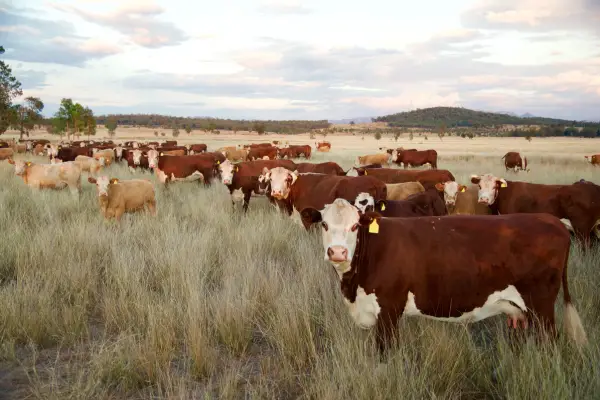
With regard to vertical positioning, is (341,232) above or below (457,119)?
below

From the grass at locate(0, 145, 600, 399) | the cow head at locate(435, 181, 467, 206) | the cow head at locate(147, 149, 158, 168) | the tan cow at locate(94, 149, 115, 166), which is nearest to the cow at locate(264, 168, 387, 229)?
the cow head at locate(435, 181, 467, 206)

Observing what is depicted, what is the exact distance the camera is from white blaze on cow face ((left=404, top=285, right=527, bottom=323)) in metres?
3.71

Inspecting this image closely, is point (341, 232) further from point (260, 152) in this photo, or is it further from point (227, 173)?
point (260, 152)

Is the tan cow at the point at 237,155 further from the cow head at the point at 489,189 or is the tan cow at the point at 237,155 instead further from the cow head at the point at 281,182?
the cow head at the point at 489,189

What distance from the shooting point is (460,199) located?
33.8ft

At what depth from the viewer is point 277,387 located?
358 centimetres

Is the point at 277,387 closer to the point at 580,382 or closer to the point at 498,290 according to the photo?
the point at 498,290

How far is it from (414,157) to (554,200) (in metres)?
21.7

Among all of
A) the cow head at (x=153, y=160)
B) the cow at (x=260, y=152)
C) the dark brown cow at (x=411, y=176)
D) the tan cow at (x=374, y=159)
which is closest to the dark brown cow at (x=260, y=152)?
the cow at (x=260, y=152)

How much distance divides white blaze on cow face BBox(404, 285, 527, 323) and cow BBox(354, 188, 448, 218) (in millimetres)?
3336

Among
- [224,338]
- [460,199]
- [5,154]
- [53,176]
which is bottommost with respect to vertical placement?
[224,338]

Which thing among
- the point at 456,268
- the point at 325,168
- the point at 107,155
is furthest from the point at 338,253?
the point at 107,155

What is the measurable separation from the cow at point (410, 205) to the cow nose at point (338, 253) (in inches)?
141

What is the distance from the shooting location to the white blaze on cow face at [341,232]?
3568 millimetres
